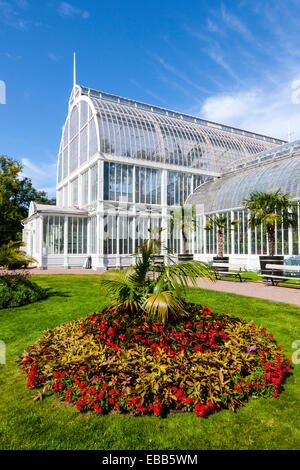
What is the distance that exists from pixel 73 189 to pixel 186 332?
1045 inches

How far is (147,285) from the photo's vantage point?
5.19 meters

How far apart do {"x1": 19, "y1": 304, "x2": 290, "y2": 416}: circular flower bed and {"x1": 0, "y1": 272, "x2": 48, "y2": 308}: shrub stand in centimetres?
410

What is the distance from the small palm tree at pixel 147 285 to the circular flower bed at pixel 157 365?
266 mm

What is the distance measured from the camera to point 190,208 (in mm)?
23422

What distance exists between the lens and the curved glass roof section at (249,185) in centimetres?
1816

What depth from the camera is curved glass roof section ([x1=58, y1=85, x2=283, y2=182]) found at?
930 inches

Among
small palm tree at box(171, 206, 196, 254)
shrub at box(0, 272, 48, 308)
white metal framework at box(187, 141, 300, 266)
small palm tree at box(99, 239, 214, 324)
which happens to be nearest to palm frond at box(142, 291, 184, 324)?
small palm tree at box(99, 239, 214, 324)

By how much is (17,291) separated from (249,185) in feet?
58.9

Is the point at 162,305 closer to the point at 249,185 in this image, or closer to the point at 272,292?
the point at 272,292

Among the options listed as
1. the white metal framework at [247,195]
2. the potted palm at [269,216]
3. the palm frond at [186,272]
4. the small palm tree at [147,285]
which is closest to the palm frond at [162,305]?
the small palm tree at [147,285]

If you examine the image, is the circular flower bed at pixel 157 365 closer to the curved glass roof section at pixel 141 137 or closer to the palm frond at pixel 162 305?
the palm frond at pixel 162 305

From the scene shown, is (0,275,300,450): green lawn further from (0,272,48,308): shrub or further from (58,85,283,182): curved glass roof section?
(58,85,283,182): curved glass roof section

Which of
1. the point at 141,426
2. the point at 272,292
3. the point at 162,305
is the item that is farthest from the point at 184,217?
the point at 141,426
